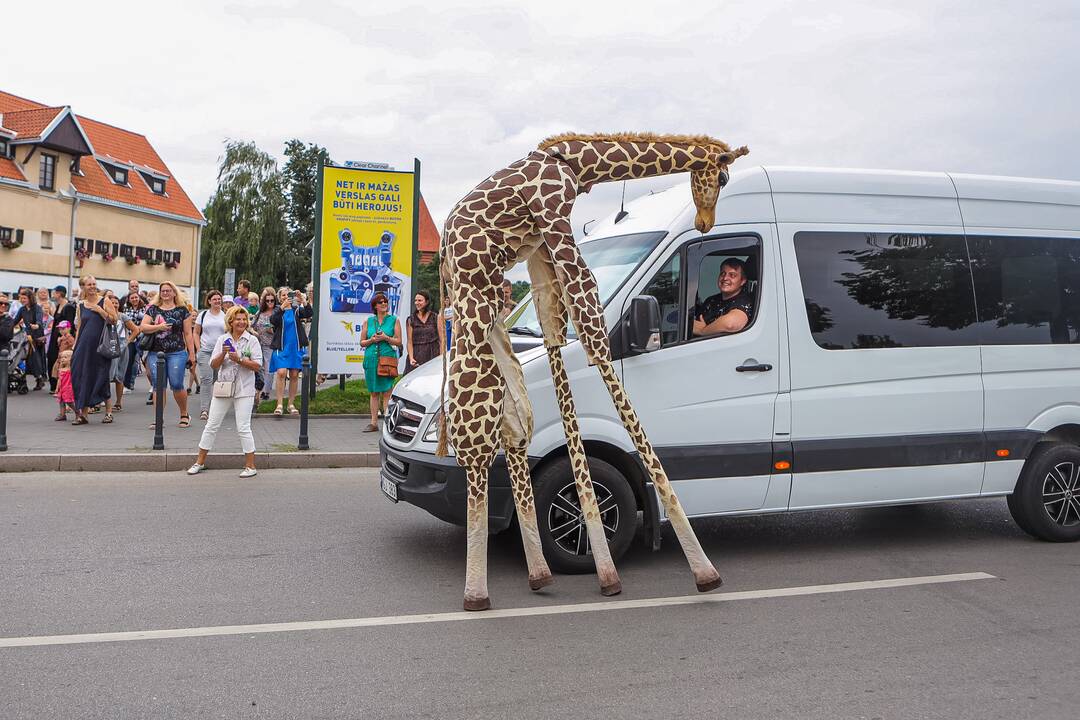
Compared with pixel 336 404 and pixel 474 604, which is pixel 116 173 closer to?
pixel 336 404

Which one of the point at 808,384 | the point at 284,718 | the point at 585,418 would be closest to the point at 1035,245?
the point at 808,384

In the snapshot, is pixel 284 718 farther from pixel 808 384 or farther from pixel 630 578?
pixel 808 384

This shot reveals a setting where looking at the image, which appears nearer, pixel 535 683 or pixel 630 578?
pixel 535 683

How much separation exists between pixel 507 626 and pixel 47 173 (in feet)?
148

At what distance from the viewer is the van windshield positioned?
19.3 feet

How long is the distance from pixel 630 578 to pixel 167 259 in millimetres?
49201

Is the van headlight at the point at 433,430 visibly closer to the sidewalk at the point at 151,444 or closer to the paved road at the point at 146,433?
the sidewalk at the point at 151,444

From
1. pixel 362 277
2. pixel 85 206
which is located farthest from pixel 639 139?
pixel 85 206

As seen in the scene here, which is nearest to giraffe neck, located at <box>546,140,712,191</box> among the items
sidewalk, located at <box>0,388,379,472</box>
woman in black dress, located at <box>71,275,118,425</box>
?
sidewalk, located at <box>0,388,379,472</box>

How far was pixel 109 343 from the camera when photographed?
12.1 m

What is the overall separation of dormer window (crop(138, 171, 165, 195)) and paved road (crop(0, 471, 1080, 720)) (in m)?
48.2

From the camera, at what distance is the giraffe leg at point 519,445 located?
5.20m

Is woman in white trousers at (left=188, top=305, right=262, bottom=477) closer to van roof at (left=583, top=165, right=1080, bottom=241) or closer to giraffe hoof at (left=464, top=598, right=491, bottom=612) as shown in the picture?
van roof at (left=583, top=165, right=1080, bottom=241)

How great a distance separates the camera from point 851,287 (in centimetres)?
625
